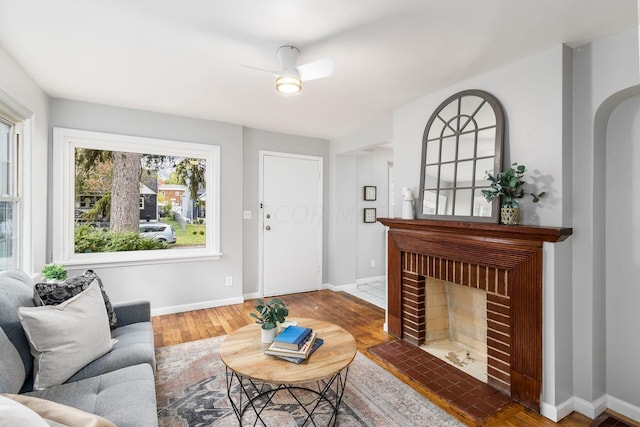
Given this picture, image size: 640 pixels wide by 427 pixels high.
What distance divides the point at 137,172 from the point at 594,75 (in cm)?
416

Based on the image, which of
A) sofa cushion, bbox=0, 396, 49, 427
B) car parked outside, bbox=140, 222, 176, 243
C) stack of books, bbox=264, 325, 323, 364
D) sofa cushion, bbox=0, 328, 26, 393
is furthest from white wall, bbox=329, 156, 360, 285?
sofa cushion, bbox=0, 396, 49, 427

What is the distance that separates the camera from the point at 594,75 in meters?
1.95

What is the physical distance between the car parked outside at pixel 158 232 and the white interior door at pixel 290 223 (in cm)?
114

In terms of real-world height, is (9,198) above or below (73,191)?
below

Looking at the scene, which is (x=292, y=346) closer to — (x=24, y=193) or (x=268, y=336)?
(x=268, y=336)

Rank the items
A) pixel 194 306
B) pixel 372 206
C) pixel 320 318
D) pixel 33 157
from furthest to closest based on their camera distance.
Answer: pixel 372 206
pixel 194 306
pixel 320 318
pixel 33 157

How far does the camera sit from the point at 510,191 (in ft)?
7.08

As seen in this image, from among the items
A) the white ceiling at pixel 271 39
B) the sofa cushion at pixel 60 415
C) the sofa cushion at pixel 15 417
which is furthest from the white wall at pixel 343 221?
the sofa cushion at pixel 15 417

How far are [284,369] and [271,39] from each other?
1.95 meters

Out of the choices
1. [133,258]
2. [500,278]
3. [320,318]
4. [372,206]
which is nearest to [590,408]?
[500,278]

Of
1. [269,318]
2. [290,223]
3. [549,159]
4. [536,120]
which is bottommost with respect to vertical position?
[269,318]

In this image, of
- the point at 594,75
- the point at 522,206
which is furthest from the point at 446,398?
the point at 594,75

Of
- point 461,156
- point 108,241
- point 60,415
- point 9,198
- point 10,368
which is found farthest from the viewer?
point 108,241

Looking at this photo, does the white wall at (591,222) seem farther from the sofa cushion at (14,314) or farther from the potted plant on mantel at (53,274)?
the potted plant on mantel at (53,274)
